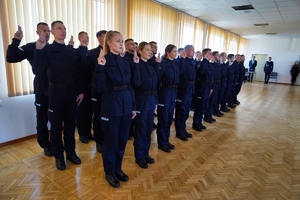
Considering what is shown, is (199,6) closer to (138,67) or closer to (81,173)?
(138,67)

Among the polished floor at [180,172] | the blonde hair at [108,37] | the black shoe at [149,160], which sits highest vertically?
the blonde hair at [108,37]

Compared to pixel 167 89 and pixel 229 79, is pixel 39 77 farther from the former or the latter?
pixel 229 79

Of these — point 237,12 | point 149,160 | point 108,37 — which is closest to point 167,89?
point 149,160

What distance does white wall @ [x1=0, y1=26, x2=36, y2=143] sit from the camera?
2977mm

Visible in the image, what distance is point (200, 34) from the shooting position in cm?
845

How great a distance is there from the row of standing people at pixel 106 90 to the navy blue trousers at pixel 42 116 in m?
0.01

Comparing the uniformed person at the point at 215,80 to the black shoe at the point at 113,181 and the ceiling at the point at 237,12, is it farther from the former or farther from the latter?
the black shoe at the point at 113,181

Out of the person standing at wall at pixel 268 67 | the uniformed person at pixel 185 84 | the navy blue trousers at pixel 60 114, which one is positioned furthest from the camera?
the person standing at wall at pixel 268 67

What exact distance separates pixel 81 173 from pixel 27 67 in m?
2.00

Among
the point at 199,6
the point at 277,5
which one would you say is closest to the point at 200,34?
the point at 199,6

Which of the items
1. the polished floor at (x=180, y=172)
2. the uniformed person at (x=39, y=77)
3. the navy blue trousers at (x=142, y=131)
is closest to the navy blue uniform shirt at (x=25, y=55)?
the uniformed person at (x=39, y=77)

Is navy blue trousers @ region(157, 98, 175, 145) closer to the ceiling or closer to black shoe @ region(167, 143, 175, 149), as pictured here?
black shoe @ region(167, 143, 175, 149)

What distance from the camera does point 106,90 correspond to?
2.05 metres

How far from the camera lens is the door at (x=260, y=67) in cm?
1452
